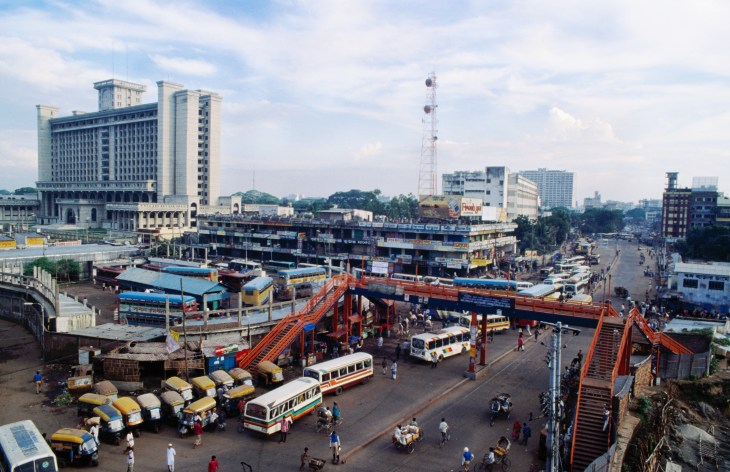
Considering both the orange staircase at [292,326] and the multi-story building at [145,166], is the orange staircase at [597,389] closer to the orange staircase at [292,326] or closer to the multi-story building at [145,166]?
the orange staircase at [292,326]

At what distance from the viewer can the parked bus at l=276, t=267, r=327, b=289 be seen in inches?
2124

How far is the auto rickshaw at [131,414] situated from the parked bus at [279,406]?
461 cm

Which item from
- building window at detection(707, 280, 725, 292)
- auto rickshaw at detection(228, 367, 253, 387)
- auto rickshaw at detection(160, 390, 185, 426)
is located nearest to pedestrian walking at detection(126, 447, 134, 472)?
auto rickshaw at detection(160, 390, 185, 426)

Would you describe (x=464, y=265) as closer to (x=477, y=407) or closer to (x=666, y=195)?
(x=477, y=407)

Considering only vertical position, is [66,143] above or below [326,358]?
above

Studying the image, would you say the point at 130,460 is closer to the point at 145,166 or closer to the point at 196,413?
the point at 196,413

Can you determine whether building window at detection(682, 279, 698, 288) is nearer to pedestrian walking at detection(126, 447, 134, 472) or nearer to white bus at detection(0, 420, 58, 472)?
pedestrian walking at detection(126, 447, 134, 472)

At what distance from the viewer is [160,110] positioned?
139m

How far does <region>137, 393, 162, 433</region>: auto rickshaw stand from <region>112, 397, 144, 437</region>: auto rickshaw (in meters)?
0.21

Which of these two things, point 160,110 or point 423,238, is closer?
point 423,238

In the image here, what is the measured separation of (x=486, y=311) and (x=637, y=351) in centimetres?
1113

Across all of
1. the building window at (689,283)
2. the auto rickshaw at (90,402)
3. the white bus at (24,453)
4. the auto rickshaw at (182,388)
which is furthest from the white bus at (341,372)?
the building window at (689,283)

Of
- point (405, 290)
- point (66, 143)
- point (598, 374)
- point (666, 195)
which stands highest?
point (66, 143)

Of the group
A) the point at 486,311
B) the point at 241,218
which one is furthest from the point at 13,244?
the point at 486,311
